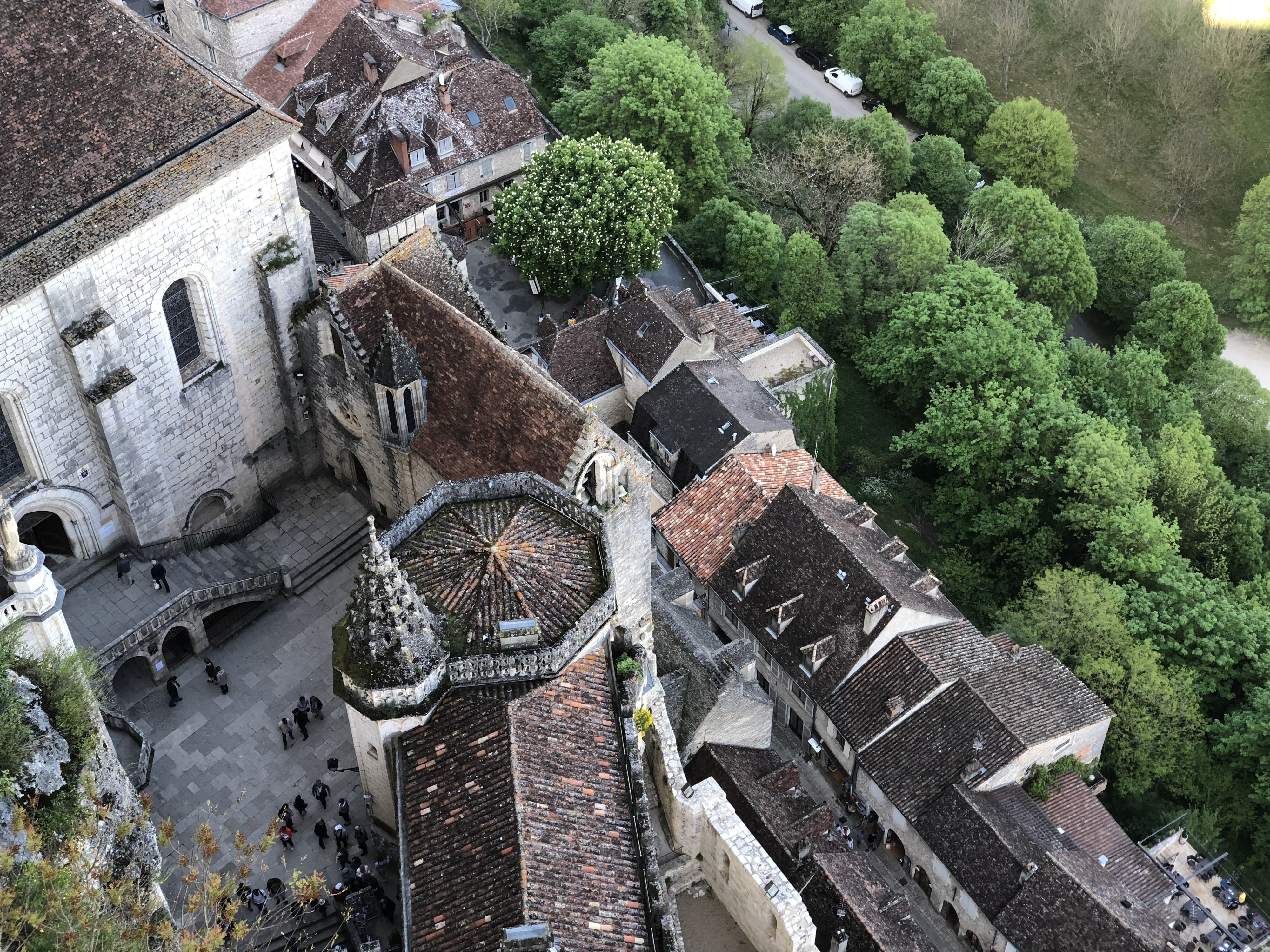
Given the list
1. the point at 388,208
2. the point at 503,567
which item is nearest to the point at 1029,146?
the point at 388,208

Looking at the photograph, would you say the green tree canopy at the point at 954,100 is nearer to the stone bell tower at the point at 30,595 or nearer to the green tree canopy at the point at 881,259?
the green tree canopy at the point at 881,259

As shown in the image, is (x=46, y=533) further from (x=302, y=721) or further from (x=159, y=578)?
(x=302, y=721)

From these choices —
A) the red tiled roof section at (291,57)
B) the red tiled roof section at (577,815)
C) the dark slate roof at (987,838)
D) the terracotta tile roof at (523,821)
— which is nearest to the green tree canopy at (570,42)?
the red tiled roof section at (291,57)

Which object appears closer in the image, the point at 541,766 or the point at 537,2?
the point at 541,766

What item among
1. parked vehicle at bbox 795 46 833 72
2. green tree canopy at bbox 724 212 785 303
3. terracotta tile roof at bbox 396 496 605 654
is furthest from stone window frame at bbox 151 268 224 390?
parked vehicle at bbox 795 46 833 72

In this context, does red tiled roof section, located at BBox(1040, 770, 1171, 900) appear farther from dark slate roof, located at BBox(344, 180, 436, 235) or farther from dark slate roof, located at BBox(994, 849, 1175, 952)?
dark slate roof, located at BBox(344, 180, 436, 235)

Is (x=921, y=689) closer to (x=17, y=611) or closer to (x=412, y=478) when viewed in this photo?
(x=412, y=478)

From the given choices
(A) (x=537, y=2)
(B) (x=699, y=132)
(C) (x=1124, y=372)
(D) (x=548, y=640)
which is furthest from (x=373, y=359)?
(A) (x=537, y=2)
